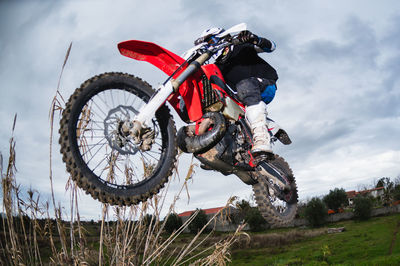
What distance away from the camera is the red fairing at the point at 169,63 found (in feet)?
10.6

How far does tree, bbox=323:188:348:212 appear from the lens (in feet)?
271

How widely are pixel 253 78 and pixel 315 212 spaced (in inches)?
3265

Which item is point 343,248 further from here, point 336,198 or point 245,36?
point 245,36

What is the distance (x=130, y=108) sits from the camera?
Result: 2.98 metres

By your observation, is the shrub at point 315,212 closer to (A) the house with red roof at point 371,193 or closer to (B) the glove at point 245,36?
(A) the house with red roof at point 371,193

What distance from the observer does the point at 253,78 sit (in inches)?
161

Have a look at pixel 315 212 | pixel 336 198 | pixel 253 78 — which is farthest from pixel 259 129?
pixel 336 198

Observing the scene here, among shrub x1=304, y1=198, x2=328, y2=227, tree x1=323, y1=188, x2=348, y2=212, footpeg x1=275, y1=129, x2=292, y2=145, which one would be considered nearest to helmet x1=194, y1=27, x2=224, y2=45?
footpeg x1=275, y1=129, x2=292, y2=145

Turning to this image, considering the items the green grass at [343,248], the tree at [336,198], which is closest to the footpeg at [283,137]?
the green grass at [343,248]

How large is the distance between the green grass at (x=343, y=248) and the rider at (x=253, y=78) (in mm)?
53737

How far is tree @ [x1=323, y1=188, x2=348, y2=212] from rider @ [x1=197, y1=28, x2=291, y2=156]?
88.1 m

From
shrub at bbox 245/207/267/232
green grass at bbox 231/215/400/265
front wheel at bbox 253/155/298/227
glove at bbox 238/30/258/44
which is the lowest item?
green grass at bbox 231/215/400/265

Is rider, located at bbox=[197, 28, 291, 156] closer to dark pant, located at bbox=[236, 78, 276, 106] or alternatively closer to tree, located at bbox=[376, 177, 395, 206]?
dark pant, located at bbox=[236, 78, 276, 106]

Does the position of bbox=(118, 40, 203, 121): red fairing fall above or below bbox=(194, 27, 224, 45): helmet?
below
